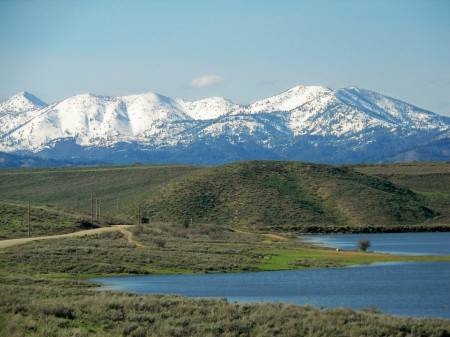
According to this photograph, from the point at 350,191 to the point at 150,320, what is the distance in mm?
112841

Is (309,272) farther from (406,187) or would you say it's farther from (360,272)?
(406,187)

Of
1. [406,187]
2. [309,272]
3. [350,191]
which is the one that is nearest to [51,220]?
[309,272]

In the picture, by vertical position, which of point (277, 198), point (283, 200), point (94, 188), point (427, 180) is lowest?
point (283, 200)

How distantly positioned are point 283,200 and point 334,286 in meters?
87.3

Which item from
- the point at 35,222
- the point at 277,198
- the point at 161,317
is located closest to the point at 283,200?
the point at 277,198

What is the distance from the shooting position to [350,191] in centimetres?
14225

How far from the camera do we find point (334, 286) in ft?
168

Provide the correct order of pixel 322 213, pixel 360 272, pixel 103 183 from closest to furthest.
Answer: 1. pixel 360 272
2. pixel 322 213
3. pixel 103 183

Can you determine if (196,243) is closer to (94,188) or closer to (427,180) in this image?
(427,180)

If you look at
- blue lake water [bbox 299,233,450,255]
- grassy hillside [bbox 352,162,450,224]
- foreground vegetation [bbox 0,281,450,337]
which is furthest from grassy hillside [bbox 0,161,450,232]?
foreground vegetation [bbox 0,281,450,337]

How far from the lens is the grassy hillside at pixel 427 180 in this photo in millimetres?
144562

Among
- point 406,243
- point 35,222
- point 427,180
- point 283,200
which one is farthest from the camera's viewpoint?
point 427,180

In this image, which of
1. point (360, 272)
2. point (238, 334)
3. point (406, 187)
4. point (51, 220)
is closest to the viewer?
point (238, 334)

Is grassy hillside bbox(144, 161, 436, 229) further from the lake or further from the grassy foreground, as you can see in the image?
the grassy foreground
